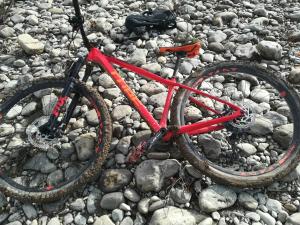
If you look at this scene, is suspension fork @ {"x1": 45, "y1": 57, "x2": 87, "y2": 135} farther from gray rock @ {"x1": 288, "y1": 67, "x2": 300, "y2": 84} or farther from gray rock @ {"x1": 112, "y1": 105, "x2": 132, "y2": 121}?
gray rock @ {"x1": 288, "y1": 67, "x2": 300, "y2": 84}

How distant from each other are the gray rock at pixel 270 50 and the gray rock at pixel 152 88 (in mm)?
1880

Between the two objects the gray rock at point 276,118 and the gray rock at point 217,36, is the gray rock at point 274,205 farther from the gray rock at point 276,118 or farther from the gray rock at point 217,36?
the gray rock at point 217,36

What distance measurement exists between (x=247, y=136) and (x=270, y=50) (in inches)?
73.3

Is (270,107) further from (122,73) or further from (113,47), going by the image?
(113,47)

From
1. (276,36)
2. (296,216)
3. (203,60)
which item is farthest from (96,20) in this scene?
(296,216)

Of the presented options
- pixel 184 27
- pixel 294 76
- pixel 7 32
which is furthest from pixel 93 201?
pixel 7 32

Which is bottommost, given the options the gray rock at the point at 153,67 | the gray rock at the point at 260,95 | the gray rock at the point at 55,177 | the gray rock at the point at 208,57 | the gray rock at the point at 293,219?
the gray rock at the point at 55,177

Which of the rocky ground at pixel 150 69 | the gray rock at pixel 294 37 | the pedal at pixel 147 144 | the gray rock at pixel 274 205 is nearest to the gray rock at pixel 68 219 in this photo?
the rocky ground at pixel 150 69

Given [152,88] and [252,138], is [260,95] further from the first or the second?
[152,88]

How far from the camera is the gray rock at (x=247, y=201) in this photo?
3.99m

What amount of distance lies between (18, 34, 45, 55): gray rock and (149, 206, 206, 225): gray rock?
3886 mm

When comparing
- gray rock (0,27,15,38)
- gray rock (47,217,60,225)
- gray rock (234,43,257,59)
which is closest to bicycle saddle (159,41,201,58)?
gray rock (234,43,257,59)

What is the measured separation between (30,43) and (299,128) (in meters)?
4.78

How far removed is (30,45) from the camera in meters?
6.30
